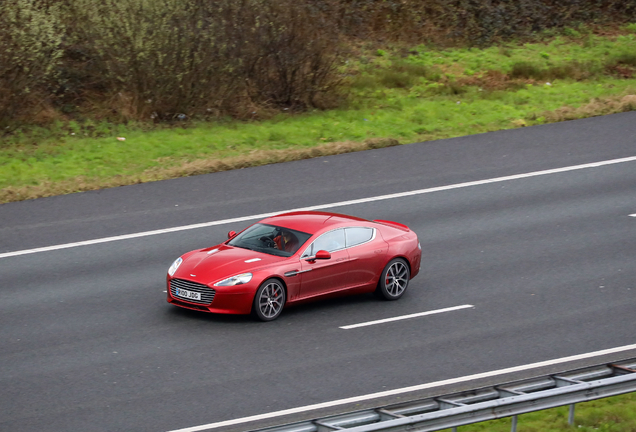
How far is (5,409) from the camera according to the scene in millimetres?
10125

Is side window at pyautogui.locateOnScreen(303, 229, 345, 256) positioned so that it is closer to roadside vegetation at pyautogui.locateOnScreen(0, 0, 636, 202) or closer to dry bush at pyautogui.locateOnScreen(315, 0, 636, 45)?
roadside vegetation at pyautogui.locateOnScreen(0, 0, 636, 202)

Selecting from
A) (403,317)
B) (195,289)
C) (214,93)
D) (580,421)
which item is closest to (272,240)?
(195,289)

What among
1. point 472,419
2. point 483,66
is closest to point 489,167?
point 483,66

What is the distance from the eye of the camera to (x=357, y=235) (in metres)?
14.1

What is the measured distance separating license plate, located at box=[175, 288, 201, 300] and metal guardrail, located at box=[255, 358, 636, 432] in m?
4.88

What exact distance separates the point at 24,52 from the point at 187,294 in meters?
12.1

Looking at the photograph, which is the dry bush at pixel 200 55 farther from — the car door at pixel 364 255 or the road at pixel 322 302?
the car door at pixel 364 255

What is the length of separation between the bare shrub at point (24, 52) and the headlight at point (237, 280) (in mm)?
12294

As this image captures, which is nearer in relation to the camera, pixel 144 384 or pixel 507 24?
pixel 144 384

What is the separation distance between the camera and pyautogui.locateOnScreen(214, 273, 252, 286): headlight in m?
12.6

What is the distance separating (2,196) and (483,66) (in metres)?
16.4

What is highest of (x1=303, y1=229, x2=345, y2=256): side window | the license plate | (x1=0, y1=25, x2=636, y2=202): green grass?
(x1=0, y1=25, x2=636, y2=202): green grass

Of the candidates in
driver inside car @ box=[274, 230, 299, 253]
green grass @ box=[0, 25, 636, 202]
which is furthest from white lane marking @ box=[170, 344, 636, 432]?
green grass @ box=[0, 25, 636, 202]

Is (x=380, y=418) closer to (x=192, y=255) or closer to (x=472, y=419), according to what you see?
(x=472, y=419)
